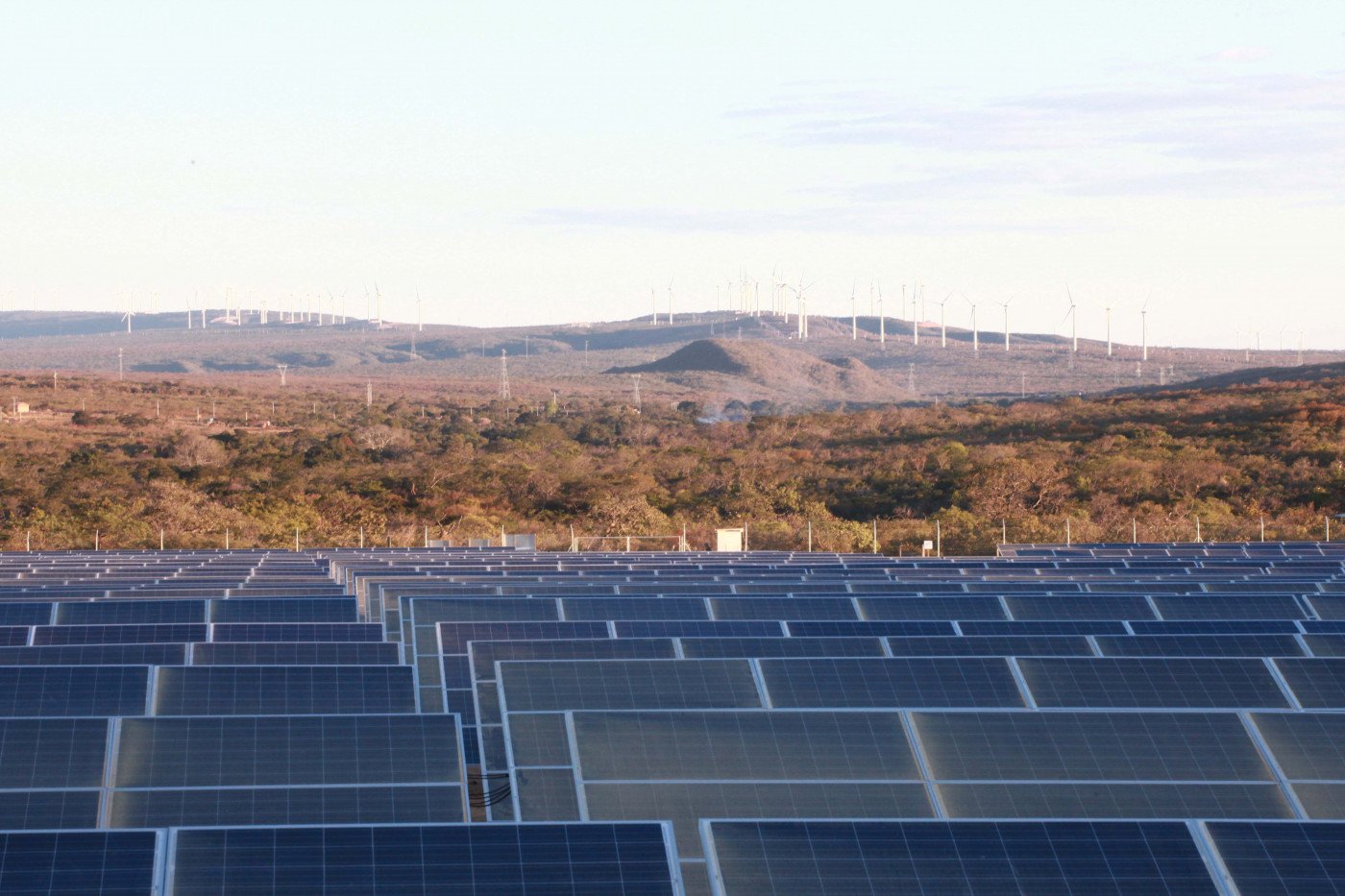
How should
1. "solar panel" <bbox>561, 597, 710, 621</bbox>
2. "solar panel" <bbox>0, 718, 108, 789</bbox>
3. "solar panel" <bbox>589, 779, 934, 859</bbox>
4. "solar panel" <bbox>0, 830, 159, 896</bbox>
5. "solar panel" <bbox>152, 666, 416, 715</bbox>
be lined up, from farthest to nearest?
1. "solar panel" <bbox>561, 597, 710, 621</bbox>
2. "solar panel" <bbox>152, 666, 416, 715</bbox>
3. "solar panel" <bbox>0, 718, 108, 789</bbox>
4. "solar panel" <bbox>589, 779, 934, 859</bbox>
5. "solar panel" <bbox>0, 830, 159, 896</bbox>

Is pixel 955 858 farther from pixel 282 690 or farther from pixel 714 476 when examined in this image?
pixel 714 476

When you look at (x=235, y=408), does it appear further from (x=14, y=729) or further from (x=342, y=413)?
(x=14, y=729)

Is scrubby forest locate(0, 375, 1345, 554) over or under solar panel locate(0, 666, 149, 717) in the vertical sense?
under

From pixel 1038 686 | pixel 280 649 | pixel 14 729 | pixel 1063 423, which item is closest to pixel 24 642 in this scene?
pixel 280 649

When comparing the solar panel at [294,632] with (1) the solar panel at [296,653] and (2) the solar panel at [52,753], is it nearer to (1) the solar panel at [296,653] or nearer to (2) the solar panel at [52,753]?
(1) the solar panel at [296,653]

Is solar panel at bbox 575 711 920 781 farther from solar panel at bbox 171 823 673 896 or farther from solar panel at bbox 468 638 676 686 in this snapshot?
solar panel at bbox 171 823 673 896

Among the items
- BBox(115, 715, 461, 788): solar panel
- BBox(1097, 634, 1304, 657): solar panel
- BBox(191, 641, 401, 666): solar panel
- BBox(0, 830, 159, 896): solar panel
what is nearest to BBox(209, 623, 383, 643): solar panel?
BBox(191, 641, 401, 666): solar panel
